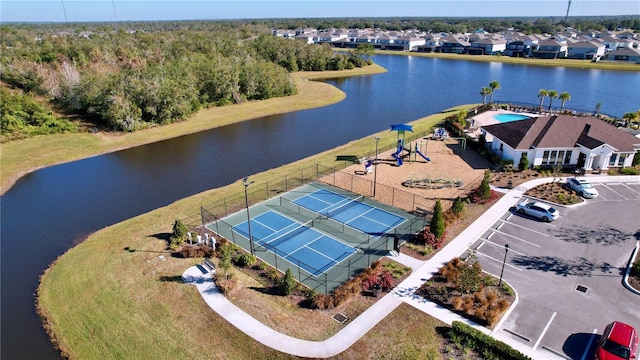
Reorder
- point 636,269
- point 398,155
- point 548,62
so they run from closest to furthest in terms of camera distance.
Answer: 1. point 636,269
2. point 398,155
3. point 548,62

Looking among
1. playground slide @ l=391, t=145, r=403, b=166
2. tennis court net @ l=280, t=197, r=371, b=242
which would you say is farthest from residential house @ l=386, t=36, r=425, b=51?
tennis court net @ l=280, t=197, r=371, b=242

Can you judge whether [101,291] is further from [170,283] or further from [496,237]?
[496,237]

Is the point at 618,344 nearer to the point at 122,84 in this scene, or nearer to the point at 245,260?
the point at 245,260

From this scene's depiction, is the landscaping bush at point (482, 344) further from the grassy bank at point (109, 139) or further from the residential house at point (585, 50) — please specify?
the residential house at point (585, 50)

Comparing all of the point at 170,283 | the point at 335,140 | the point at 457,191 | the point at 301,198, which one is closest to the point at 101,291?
the point at 170,283

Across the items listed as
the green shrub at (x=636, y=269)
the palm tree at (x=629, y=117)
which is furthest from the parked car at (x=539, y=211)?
the palm tree at (x=629, y=117)

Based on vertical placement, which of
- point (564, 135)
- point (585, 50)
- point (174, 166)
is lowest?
point (174, 166)

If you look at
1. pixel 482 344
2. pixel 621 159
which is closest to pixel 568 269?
pixel 482 344
